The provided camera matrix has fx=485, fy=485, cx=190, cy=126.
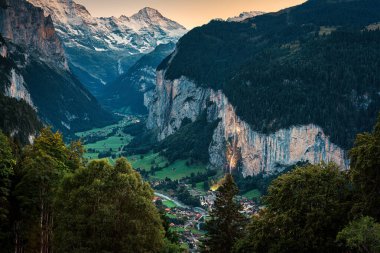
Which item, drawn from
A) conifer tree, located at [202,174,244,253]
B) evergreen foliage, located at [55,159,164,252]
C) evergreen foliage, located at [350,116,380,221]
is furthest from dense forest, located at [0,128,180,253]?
evergreen foliage, located at [350,116,380,221]

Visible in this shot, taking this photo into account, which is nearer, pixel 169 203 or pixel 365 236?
pixel 365 236

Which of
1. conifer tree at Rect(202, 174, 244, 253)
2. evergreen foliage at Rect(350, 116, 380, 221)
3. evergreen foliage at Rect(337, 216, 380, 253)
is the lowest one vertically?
conifer tree at Rect(202, 174, 244, 253)

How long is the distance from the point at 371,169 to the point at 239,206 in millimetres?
20082

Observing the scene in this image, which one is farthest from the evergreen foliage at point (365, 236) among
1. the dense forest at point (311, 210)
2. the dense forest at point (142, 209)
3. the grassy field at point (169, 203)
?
the grassy field at point (169, 203)

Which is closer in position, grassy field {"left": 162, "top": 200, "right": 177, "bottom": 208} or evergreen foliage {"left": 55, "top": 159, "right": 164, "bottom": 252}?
evergreen foliage {"left": 55, "top": 159, "right": 164, "bottom": 252}

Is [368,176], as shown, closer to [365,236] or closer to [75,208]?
[365,236]

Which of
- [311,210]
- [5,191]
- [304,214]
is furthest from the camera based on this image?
[304,214]

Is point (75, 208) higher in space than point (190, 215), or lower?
higher

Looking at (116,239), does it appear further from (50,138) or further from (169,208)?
(169,208)

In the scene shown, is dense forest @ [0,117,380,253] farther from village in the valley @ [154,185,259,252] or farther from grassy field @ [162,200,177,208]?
grassy field @ [162,200,177,208]

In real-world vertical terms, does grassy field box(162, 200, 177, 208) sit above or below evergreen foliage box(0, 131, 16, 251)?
below

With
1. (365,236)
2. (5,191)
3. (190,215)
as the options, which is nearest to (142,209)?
(5,191)

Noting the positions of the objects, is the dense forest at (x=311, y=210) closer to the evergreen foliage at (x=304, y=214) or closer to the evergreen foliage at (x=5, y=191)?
the evergreen foliage at (x=304, y=214)

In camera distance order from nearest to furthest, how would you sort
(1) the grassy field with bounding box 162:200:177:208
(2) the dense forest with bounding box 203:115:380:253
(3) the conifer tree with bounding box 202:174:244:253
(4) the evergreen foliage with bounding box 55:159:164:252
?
1. (4) the evergreen foliage with bounding box 55:159:164:252
2. (2) the dense forest with bounding box 203:115:380:253
3. (3) the conifer tree with bounding box 202:174:244:253
4. (1) the grassy field with bounding box 162:200:177:208
